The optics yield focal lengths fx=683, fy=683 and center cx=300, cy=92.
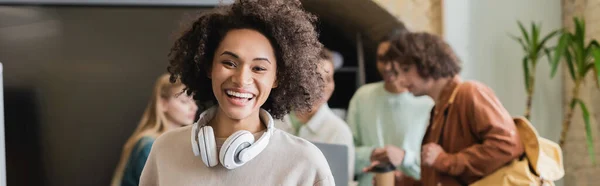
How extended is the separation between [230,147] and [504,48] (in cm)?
248

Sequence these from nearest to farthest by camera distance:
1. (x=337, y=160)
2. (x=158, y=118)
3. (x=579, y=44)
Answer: (x=337, y=160) → (x=158, y=118) → (x=579, y=44)

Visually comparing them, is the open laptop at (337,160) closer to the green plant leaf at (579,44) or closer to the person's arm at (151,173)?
the person's arm at (151,173)

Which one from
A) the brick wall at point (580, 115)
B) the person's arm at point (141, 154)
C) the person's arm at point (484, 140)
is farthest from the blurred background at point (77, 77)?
the brick wall at point (580, 115)

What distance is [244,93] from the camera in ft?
3.87

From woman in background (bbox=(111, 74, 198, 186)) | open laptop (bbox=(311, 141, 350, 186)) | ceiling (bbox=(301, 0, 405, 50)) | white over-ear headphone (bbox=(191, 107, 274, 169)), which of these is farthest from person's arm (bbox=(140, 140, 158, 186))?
ceiling (bbox=(301, 0, 405, 50))

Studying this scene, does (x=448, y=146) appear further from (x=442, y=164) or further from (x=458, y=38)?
(x=458, y=38)

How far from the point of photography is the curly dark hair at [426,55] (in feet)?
7.63

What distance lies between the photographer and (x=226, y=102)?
1.19 meters

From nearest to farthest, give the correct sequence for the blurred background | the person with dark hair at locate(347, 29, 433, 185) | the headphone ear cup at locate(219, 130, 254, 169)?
the headphone ear cup at locate(219, 130, 254, 169)
the blurred background
the person with dark hair at locate(347, 29, 433, 185)

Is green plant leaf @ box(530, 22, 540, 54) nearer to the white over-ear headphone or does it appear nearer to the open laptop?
the open laptop

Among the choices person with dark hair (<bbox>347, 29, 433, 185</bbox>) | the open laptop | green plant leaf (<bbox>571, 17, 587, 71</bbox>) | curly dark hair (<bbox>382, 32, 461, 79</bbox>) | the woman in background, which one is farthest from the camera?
green plant leaf (<bbox>571, 17, 587, 71</bbox>)

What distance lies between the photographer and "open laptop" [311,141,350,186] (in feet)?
5.65

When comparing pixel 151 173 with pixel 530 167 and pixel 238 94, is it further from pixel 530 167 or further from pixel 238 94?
pixel 530 167

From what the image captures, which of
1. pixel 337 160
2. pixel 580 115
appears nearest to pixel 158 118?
pixel 337 160
